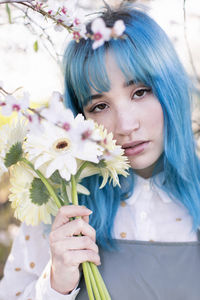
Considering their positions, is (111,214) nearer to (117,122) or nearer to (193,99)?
(117,122)

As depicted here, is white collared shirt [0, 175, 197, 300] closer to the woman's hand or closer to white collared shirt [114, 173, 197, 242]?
white collared shirt [114, 173, 197, 242]

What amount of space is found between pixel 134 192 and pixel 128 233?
0.48 ft

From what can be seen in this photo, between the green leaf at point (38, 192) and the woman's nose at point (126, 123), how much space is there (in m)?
0.29

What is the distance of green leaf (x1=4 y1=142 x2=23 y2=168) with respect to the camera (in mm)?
833

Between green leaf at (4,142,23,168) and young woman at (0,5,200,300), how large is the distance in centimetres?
20

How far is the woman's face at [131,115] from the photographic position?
1.08 meters

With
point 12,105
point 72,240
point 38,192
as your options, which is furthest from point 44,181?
point 12,105

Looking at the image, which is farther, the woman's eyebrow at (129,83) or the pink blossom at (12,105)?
the woman's eyebrow at (129,83)

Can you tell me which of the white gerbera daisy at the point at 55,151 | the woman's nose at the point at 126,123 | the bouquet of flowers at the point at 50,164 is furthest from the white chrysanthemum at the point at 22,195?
the woman's nose at the point at 126,123

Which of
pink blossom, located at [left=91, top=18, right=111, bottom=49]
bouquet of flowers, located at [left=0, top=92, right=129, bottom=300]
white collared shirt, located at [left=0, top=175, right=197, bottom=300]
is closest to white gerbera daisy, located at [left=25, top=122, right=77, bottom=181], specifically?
bouquet of flowers, located at [left=0, top=92, right=129, bottom=300]

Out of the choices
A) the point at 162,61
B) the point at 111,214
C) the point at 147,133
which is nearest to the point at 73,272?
the point at 111,214

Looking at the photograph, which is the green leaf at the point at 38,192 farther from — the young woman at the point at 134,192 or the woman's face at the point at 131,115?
the woman's face at the point at 131,115

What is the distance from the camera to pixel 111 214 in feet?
4.23

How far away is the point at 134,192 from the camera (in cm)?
132
